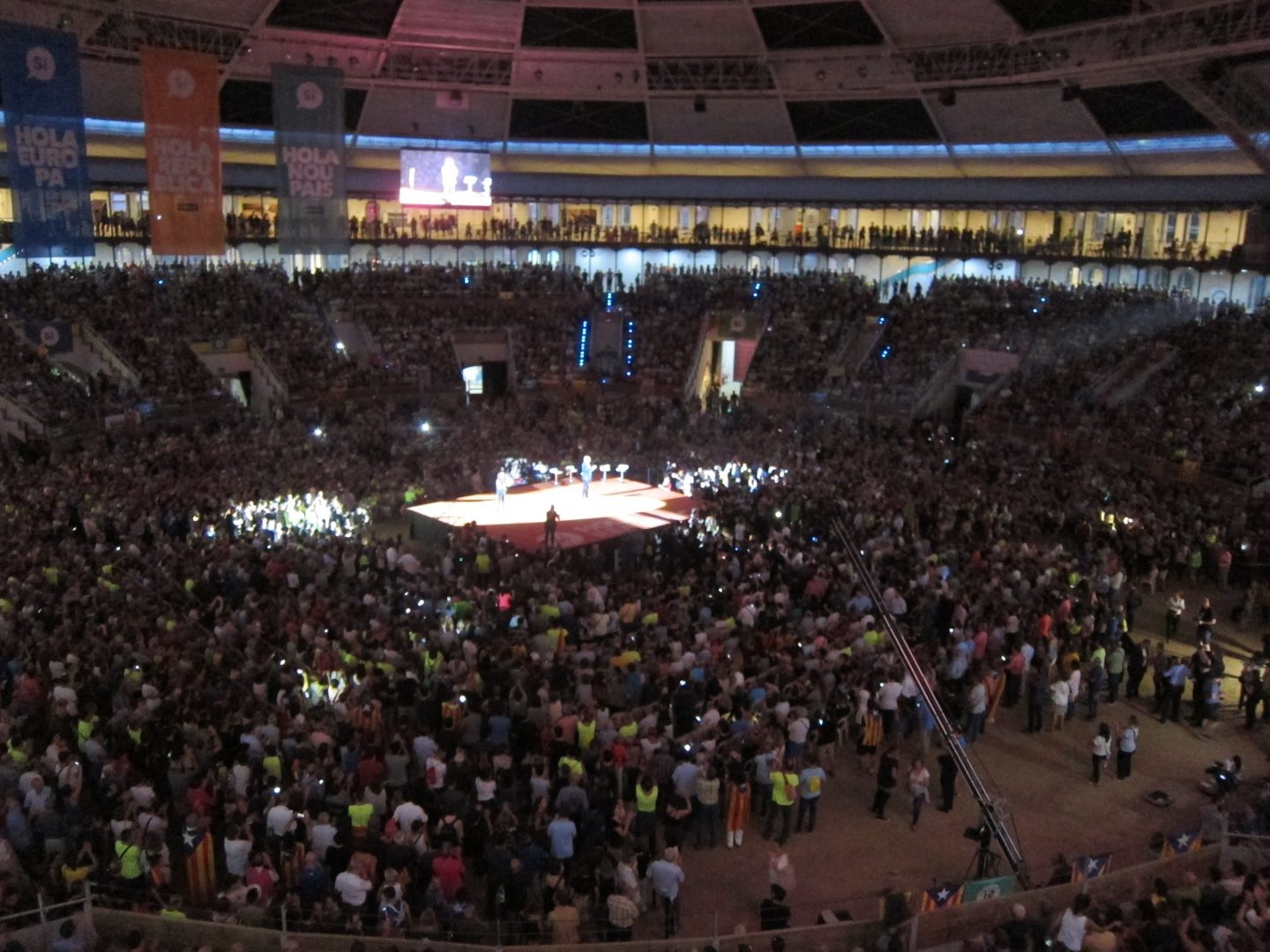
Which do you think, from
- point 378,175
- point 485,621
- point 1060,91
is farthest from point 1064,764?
point 378,175

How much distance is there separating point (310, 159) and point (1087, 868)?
1951cm

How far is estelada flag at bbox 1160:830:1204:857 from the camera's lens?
9.48m

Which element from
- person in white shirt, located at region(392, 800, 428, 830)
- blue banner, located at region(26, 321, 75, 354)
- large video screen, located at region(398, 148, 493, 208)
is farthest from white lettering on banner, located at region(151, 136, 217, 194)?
person in white shirt, located at region(392, 800, 428, 830)

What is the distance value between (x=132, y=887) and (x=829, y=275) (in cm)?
3306

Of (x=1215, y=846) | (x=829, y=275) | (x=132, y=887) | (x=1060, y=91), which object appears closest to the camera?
(x=132, y=887)

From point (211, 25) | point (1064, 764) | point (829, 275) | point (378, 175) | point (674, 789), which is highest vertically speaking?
point (211, 25)

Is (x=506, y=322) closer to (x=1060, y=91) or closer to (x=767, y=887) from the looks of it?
(x=1060, y=91)

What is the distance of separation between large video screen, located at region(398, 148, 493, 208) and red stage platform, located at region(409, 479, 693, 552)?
14454mm

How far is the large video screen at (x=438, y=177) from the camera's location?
34031 mm

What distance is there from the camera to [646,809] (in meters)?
9.41

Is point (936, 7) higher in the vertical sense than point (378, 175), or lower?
higher

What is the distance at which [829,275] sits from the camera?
37.9m

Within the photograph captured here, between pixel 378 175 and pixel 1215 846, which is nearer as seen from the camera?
pixel 1215 846

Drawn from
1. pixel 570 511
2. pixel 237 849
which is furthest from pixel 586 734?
pixel 570 511
